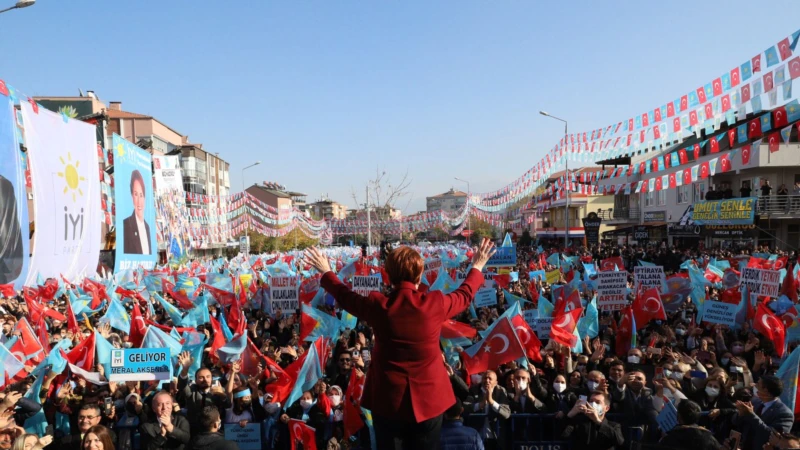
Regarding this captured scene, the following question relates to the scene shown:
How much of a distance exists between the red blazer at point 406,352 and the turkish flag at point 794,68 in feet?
43.5

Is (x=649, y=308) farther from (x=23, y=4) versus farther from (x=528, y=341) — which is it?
(x=23, y=4)

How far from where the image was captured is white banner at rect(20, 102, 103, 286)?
63.5 ft

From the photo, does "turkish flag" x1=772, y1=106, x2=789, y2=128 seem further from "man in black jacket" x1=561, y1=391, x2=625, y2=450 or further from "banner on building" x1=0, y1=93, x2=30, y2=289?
"banner on building" x1=0, y1=93, x2=30, y2=289

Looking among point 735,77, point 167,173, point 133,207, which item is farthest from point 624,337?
point 167,173

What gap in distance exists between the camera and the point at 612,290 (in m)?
12.0

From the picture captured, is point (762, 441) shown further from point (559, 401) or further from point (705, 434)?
point (559, 401)

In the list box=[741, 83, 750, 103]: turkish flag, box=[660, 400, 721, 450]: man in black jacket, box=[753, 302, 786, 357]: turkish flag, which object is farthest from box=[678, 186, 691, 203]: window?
box=[660, 400, 721, 450]: man in black jacket

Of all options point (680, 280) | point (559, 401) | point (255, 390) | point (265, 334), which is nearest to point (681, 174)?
point (680, 280)

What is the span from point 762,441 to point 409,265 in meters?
3.74

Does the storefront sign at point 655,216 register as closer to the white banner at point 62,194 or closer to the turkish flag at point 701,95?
the turkish flag at point 701,95

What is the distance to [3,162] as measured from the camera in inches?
697

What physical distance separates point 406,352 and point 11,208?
19.1m

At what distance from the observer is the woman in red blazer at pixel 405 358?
2678mm

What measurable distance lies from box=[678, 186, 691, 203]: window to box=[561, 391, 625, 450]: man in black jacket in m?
37.0
